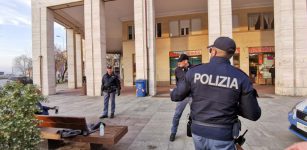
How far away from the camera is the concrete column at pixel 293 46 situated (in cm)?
1091

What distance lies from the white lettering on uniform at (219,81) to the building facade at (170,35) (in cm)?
1063

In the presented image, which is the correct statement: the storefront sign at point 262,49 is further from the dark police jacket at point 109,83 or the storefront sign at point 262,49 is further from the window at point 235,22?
the dark police jacket at point 109,83

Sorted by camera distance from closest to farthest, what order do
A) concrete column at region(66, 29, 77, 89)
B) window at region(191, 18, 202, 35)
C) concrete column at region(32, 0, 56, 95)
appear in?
concrete column at region(32, 0, 56, 95), window at region(191, 18, 202, 35), concrete column at region(66, 29, 77, 89)

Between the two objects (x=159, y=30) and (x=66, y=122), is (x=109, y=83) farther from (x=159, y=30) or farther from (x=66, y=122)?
(x=159, y=30)

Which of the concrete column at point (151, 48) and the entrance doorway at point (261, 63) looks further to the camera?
the entrance doorway at point (261, 63)

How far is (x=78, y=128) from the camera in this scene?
376 centimetres

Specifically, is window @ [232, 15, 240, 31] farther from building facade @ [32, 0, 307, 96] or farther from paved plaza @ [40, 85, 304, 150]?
paved plaza @ [40, 85, 304, 150]

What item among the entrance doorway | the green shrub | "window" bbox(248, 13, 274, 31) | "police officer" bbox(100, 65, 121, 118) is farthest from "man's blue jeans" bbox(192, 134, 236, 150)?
"window" bbox(248, 13, 274, 31)

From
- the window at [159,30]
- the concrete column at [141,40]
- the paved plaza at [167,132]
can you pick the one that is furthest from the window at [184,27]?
the paved plaza at [167,132]

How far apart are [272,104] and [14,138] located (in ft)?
30.9

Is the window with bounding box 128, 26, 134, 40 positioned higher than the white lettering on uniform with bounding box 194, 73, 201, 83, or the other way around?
the window with bounding box 128, 26, 134, 40

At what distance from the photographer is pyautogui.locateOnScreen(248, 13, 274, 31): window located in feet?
54.6

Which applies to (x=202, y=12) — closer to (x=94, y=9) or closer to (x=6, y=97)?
(x=94, y=9)

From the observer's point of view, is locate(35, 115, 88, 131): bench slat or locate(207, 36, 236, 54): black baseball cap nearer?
locate(207, 36, 236, 54): black baseball cap
